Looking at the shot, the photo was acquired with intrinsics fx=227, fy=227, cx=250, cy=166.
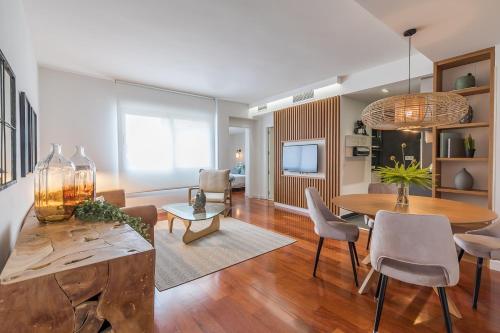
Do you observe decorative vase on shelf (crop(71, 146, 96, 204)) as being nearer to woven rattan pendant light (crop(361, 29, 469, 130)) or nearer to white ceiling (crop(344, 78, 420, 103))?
woven rattan pendant light (crop(361, 29, 469, 130))

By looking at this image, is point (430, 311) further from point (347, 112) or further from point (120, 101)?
point (120, 101)

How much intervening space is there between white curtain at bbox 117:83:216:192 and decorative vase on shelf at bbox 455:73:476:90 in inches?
179

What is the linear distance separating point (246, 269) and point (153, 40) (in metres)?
2.98

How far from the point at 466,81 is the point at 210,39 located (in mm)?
3158

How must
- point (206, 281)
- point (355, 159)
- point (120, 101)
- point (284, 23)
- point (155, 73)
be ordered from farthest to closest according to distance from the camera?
point (355, 159), point (120, 101), point (155, 73), point (284, 23), point (206, 281)

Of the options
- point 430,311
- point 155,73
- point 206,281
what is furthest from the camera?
point 155,73

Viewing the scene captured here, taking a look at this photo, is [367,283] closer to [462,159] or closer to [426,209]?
[426,209]

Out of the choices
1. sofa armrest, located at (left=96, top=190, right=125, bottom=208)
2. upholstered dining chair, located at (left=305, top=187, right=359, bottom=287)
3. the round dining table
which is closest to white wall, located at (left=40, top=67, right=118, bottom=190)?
sofa armrest, located at (left=96, top=190, right=125, bottom=208)

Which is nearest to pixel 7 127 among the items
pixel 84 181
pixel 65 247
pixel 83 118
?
pixel 84 181

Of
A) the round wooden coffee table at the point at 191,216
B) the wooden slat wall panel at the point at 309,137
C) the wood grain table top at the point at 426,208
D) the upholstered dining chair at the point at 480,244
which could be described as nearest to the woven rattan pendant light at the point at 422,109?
the wood grain table top at the point at 426,208

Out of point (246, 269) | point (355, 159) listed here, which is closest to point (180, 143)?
point (246, 269)

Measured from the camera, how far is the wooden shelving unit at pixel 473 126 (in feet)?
8.50

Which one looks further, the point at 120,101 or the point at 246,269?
the point at 120,101

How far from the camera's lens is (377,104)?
7.66ft
